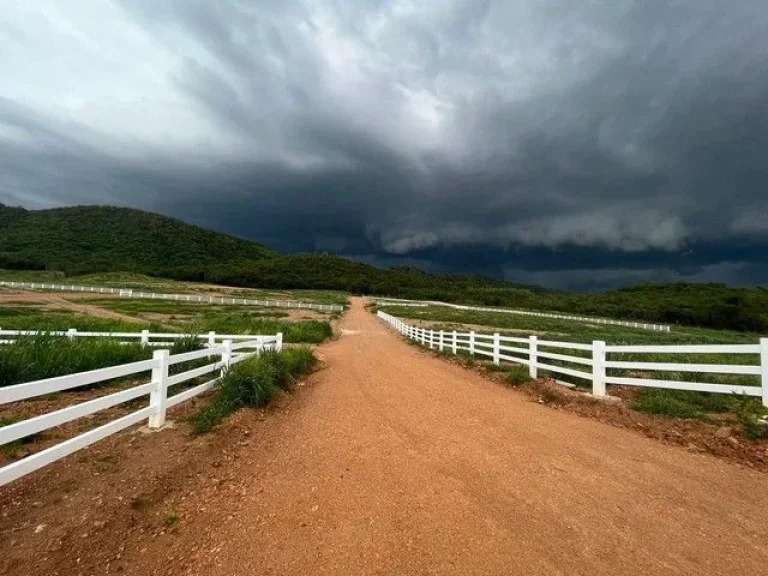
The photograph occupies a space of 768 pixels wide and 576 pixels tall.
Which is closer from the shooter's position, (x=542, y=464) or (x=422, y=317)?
(x=542, y=464)

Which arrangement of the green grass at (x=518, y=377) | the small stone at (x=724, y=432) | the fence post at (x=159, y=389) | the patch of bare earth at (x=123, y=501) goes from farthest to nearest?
the green grass at (x=518, y=377) < the fence post at (x=159, y=389) < the small stone at (x=724, y=432) < the patch of bare earth at (x=123, y=501)

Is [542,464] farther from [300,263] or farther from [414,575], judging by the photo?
[300,263]

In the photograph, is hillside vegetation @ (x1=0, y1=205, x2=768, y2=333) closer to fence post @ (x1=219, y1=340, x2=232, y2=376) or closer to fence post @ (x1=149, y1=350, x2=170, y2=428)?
fence post @ (x1=219, y1=340, x2=232, y2=376)

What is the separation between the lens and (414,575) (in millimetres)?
3211

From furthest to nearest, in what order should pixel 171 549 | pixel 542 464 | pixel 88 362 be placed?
pixel 88 362 → pixel 542 464 → pixel 171 549

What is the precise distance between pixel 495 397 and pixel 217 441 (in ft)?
19.2

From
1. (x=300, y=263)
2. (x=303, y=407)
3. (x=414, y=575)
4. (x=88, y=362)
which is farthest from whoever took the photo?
(x=300, y=263)

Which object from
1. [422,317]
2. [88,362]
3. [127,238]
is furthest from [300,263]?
[88,362]

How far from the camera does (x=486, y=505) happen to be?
4312mm

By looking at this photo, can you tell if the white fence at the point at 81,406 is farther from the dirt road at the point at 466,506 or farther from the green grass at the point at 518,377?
the green grass at the point at 518,377

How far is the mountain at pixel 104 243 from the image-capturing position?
138 meters

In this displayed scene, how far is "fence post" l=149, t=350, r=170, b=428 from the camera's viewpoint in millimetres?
6555

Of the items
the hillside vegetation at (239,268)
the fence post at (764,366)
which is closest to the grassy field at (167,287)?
the hillside vegetation at (239,268)

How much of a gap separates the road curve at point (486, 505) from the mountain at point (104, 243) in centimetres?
14516
